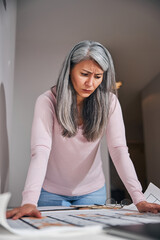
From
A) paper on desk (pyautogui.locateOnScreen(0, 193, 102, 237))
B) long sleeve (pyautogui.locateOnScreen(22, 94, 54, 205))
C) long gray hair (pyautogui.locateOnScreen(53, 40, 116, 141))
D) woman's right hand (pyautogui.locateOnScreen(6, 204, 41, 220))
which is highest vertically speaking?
long gray hair (pyautogui.locateOnScreen(53, 40, 116, 141))

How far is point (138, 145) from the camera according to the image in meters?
2.67

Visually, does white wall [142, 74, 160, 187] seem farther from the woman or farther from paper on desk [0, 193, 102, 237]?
paper on desk [0, 193, 102, 237]

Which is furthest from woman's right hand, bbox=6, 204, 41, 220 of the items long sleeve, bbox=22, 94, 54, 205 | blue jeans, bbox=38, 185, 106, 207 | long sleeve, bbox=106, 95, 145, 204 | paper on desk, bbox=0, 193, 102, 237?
blue jeans, bbox=38, 185, 106, 207

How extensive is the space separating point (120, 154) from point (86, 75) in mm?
270

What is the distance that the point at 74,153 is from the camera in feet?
2.87

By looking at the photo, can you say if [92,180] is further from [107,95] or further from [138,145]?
[138,145]

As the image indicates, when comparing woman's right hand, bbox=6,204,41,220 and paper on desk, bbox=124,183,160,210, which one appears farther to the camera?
paper on desk, bbox=124,183,160,210

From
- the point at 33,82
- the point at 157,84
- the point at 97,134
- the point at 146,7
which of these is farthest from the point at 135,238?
the point at 157,84

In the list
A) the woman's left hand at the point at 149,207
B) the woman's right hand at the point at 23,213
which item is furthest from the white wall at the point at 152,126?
the woman's right hand at the point at 23,213

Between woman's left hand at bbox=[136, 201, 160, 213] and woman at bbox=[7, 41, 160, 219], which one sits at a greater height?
woman at bbox=[7, 41, 160, 219]

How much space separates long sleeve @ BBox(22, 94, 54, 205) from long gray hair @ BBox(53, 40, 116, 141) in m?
0.06

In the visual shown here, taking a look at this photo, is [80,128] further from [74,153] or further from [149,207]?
[149,207]

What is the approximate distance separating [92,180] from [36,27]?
0.80m

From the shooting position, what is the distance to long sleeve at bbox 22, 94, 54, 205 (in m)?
0.56
